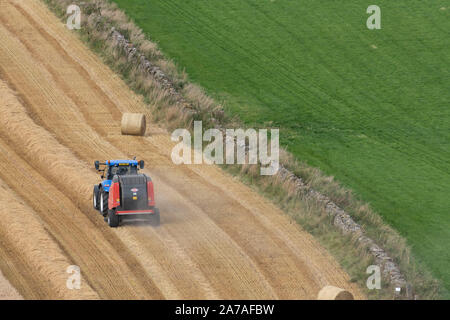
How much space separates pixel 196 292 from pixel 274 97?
2014cm

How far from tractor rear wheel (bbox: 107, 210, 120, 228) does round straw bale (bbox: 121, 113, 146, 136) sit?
Answer: 8538 millimetres

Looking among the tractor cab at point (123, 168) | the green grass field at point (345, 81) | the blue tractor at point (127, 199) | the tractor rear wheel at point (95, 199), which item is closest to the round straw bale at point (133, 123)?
the green grass field at point (345, 81)

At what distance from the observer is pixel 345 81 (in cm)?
4522

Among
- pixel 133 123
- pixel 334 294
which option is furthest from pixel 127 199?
pixel 133 123

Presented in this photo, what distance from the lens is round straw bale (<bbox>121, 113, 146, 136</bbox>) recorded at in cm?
3531

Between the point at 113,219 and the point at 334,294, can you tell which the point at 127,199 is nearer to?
the point at 113,219

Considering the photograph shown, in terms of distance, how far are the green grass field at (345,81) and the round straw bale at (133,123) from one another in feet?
21.8

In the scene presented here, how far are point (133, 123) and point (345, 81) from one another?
14410 millimetres

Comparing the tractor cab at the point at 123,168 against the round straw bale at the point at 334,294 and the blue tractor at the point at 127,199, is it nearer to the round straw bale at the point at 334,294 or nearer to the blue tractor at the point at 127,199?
the blue tractor at the point at 127,199

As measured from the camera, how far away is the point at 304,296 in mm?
24766

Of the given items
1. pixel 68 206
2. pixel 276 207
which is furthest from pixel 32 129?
pixel 276 207

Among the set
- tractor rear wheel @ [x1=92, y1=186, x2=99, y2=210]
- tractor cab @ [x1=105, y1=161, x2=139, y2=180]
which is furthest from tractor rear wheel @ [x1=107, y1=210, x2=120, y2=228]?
tractor cab @ [x1=105, y1=161, x2=139, y2=180]

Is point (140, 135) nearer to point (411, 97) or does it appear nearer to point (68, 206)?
point (68, 206)

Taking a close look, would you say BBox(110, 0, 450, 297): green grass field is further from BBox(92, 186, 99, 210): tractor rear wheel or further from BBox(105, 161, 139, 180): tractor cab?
BBox(92, 186, 99, 210): tractor rear wheel
